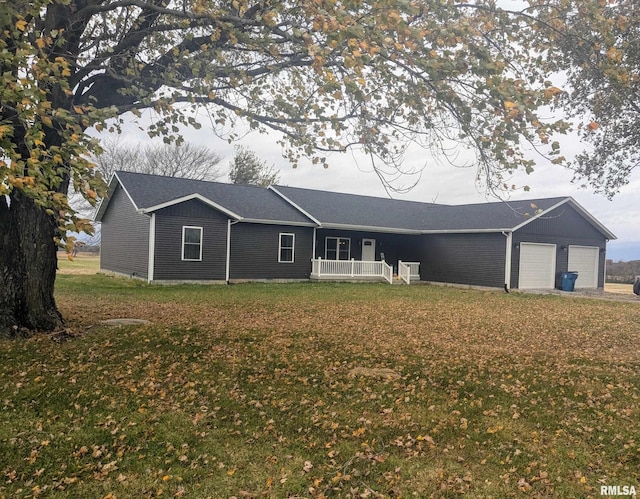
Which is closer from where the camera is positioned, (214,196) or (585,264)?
(214,196)

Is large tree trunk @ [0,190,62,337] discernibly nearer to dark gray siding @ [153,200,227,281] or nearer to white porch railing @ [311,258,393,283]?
dark gray siding @ [153,200,227,281]

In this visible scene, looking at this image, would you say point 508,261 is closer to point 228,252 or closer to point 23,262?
point 228,252

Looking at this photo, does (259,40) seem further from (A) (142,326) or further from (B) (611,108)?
(B) (611,108)

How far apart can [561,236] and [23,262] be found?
70.6 feet

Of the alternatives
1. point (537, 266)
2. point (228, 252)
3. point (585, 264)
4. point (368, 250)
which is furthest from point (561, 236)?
point (228, 252)

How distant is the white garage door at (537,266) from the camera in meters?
20.2

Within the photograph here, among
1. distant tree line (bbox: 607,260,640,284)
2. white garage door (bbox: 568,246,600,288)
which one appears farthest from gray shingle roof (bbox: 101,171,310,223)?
distant tree line (bbox: 607,260,640,284)

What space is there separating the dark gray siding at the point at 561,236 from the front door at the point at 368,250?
6967 millimetres

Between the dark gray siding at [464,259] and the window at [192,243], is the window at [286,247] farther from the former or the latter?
the dark gray siding at [464,259]

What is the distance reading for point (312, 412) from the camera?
186 inches

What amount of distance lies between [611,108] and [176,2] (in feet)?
38.2

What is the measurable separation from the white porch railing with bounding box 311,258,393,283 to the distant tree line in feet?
62.2

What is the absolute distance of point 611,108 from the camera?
1252 cm

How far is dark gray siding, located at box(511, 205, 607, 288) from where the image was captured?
785 inches
